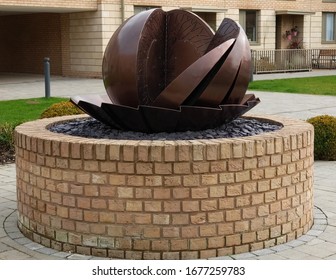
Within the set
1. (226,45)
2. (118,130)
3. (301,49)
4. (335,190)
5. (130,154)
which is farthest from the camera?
(301,49)

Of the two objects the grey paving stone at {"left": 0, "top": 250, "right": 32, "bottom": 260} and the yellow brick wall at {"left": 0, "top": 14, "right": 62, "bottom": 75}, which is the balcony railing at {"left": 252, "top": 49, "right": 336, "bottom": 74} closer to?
the yellow brick wall at {"left": 0, "top": 14, "right": 62, "bottom": 75}

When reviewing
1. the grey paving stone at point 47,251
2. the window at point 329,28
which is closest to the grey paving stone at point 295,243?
the grey paving stone at point 47,251

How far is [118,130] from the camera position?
6441mm

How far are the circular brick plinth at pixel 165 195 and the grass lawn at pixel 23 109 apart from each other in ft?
24.3

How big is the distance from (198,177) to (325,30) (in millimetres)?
34895

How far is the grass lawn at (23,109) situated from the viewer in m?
13.7

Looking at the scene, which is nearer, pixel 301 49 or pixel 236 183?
pixel 236 183

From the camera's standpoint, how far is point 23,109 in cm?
1556

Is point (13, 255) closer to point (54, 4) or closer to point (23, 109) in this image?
point (23, 109)

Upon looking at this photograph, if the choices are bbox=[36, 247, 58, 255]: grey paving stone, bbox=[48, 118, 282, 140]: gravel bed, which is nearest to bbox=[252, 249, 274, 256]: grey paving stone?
bbox=[48, 118, 282, 140]: gravel bed

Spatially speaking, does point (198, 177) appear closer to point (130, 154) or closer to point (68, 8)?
point (130, 154)

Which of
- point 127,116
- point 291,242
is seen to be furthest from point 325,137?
point 127,116

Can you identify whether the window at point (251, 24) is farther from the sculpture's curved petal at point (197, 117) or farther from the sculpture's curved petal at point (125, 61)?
the sculpture's curved petal at point (197, 117)

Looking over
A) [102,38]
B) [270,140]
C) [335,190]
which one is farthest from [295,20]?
[270,140]
